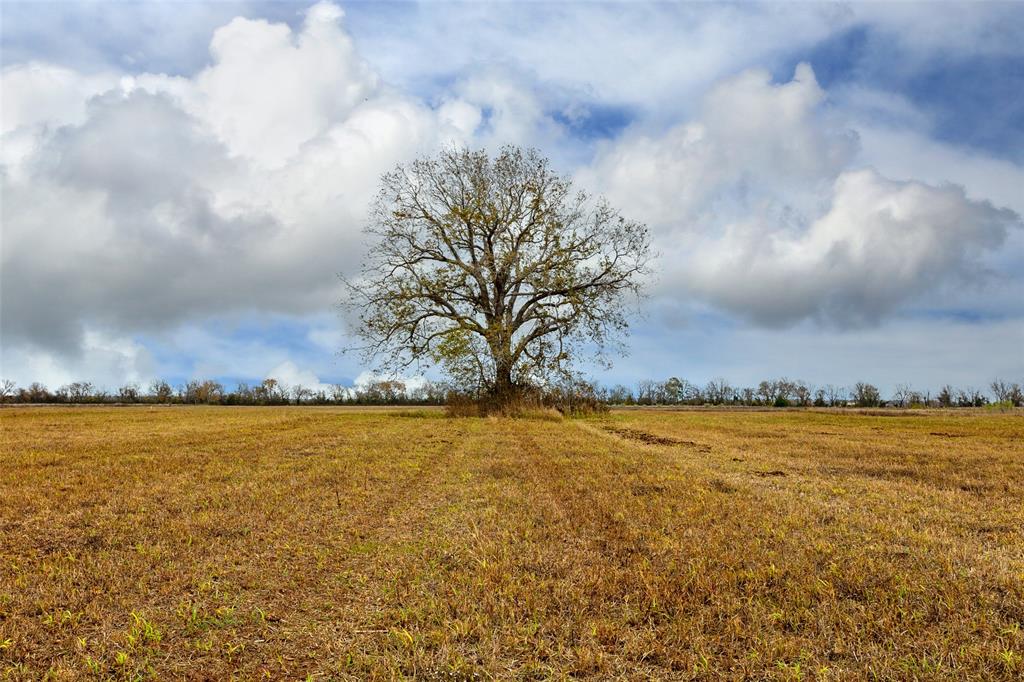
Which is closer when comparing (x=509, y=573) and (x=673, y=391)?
(x=509, y=573)

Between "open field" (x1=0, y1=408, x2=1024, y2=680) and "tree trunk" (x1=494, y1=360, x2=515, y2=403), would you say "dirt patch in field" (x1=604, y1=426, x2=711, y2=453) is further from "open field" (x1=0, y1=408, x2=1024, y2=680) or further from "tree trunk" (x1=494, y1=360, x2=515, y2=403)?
"tree trunk" (x1=494, y1=360, x2=515, y2=403)

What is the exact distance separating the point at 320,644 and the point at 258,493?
6.12m

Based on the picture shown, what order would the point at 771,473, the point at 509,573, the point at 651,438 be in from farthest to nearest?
the point at 651,438 → the point at 771,473 → the point at 509,573

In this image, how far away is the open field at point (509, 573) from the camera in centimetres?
486

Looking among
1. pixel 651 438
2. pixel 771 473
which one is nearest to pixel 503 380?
pixel 651 438

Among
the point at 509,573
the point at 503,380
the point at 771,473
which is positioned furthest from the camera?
the point at 503,380

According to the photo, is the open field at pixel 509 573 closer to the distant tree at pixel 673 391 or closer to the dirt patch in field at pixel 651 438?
the dirt patch in field at pixel 651 438

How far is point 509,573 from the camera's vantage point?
21.1 feet

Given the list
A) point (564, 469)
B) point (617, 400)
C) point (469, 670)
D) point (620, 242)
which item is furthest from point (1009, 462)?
point (617, 400)

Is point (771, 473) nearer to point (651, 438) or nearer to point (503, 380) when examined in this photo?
point (651, 438)

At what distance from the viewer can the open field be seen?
4.86 metres

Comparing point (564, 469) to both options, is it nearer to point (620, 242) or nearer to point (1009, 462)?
point (1009, 462)

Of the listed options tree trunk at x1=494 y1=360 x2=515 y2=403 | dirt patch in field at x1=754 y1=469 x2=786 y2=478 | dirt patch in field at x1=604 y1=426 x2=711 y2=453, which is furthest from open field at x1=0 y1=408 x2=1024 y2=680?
tree trunk at x1=494 y1=360 x2=515 y2=403

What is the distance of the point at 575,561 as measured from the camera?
6.84m
